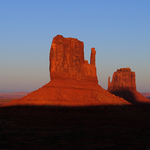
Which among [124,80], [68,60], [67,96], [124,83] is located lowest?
[67,96]

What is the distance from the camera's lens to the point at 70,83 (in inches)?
3201

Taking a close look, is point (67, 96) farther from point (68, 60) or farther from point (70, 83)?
point (68, 60)

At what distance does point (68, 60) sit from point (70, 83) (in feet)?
30.5
